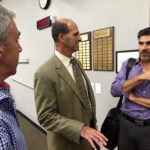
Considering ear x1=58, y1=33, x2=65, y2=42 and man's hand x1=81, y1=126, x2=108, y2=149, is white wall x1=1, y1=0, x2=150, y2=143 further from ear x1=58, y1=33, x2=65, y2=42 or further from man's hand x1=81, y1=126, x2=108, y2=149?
man's hand x1=81, y1=126, x2=108, y2=149

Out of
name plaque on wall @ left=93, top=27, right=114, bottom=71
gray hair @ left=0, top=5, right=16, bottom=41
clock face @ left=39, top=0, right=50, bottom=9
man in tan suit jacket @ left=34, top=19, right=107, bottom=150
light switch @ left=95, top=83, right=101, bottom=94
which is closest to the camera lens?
gray hair @ left=0, top=5, right=16, bottom=41

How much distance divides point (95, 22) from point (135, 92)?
105cm

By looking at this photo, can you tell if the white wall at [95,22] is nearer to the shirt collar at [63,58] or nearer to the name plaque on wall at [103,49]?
the name plaque on wall at [103,49]

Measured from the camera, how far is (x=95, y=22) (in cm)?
246

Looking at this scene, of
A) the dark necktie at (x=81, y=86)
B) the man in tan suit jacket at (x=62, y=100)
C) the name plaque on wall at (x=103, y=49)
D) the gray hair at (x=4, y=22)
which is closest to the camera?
the gray hair at (x=4, y=22)

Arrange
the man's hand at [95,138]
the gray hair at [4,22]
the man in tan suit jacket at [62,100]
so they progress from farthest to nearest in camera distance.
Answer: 1. the man in tan suit jacket at [62,100]
2. the man's hand at [95,138]
3. the gray hair at [4,22]

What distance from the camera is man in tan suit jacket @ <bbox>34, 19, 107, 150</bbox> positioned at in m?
1.44

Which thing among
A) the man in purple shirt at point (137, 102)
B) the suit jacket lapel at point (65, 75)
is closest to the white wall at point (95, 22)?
the man in purple shirt at point (137, 102)

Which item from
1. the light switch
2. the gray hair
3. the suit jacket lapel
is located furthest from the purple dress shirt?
the gray hair

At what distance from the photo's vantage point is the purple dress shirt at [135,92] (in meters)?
1.71

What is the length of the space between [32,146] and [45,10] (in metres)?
2.15

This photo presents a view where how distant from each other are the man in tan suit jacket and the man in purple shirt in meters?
0.34

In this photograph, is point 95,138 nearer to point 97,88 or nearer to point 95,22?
point 97,88

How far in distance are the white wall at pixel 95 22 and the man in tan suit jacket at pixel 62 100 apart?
671mm
